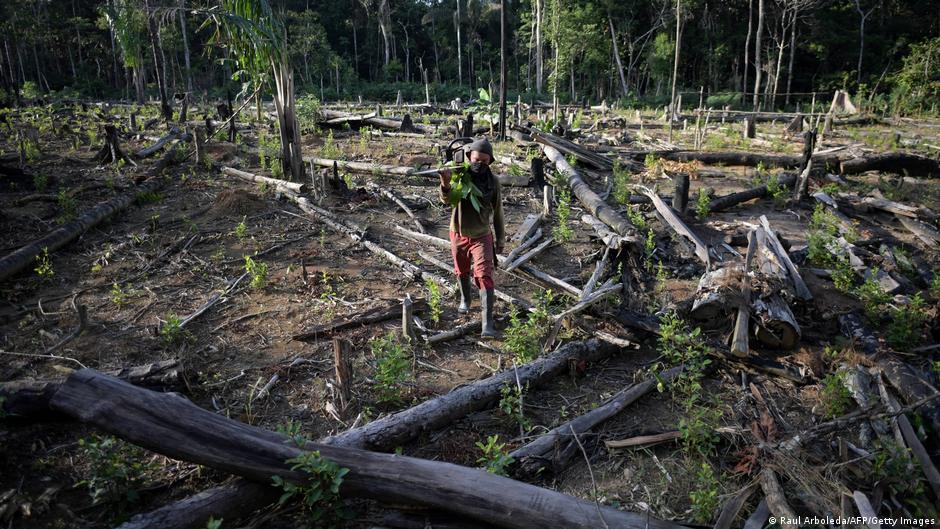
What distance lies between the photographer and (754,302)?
489cm

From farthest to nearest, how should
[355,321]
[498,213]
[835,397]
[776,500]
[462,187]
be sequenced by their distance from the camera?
[355,321] < [498,213] < [462,187] < [835,397] < [776,500]

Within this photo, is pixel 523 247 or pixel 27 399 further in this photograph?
pixel 523 247

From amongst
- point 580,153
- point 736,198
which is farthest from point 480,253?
point 580,153

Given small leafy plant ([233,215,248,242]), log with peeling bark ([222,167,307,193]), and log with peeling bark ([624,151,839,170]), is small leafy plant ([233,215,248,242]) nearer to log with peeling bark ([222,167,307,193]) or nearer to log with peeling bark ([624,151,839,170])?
log with peeling bark ([222,167,307,193])

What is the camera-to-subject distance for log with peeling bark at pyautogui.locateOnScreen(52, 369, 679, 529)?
2740mm

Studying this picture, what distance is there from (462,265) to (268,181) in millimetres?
6628

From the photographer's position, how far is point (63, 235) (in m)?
7.45

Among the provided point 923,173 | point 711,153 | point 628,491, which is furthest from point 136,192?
point 923,173

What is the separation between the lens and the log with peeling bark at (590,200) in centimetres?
780

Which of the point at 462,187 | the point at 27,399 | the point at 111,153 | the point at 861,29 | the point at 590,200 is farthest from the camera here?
the point at 861,29

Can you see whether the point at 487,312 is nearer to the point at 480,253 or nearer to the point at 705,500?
the point at 480,253

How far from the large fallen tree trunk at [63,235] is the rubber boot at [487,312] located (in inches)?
220

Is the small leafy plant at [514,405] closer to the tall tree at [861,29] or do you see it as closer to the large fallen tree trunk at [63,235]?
the large fallen tree trunk at [63,235]

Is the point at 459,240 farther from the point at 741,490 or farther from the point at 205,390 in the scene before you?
the point at 741,490
